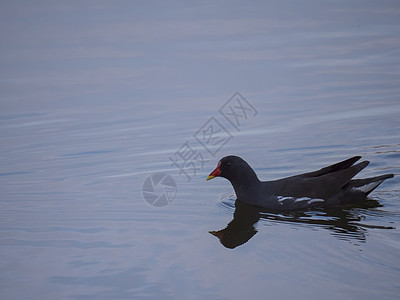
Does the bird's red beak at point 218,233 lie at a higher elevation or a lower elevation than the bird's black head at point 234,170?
lower

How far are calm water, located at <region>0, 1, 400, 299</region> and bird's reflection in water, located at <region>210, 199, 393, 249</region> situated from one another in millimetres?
40

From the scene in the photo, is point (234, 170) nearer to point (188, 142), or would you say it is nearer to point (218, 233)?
point (218, 233)

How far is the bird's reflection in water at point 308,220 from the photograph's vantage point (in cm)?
652

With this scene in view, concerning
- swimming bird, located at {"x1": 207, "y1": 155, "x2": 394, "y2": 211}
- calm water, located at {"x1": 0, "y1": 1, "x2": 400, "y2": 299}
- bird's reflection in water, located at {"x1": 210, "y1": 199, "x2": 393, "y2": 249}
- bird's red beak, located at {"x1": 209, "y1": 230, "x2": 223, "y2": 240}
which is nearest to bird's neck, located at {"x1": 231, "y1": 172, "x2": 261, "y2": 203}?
swimming bird, located at {"x1": 207, "y1": 155, "x2": 394, "y2": 211}

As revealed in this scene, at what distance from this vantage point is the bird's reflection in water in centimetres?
652

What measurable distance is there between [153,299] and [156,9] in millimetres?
15770

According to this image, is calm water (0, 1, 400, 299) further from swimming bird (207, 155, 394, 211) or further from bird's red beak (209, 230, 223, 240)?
swimming bird (207, 155, 394, 211)

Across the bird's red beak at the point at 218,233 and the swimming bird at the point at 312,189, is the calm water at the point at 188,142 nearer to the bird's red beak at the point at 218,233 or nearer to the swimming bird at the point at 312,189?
the bird's red beak at the point at 218,233

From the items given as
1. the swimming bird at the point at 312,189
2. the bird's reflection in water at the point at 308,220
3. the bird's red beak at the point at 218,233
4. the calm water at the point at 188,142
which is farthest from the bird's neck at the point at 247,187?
the bird's red beak at the point at 218,233

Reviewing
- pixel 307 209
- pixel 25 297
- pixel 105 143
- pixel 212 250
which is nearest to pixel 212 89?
pixel 105 143

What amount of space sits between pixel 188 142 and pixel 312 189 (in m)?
2.99

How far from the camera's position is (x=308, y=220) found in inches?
277

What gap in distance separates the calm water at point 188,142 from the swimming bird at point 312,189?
229mm

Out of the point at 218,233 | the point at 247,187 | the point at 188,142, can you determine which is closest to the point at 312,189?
the point at 247,187
